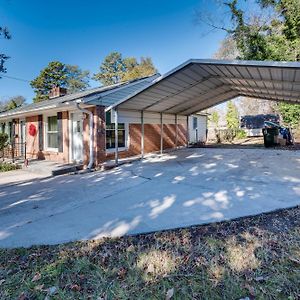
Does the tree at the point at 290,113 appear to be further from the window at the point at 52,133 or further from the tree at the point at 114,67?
the tree at the point at 114,67

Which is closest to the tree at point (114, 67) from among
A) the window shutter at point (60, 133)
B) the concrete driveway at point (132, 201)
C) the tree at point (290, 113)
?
the tree at point (290, 113)

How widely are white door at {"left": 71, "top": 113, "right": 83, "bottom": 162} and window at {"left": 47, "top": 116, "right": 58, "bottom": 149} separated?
4.85 ft

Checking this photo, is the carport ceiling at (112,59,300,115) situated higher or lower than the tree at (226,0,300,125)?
lower

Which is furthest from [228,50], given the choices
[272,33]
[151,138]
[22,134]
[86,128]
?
[22,134]

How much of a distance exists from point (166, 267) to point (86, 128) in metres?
8.18

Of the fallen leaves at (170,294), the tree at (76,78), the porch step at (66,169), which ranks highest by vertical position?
the tree at (76,78)

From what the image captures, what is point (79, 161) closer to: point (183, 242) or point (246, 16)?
point (183, 242)

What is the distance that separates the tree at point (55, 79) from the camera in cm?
3294

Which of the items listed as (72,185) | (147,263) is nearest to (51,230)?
(147,263)

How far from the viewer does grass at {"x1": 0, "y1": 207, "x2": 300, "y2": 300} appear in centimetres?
241

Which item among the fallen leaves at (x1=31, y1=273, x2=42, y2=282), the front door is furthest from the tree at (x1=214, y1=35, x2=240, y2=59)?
the fallen leaves at (x1=31, y1=273, x2=42, y2=282)

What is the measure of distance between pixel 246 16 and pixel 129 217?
19.8 meters

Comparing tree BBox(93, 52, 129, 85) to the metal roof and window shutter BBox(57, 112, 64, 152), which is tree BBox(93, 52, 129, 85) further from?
window shutter BBox(57, 112, 64, 152)

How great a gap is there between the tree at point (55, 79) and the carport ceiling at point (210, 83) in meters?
24.2
